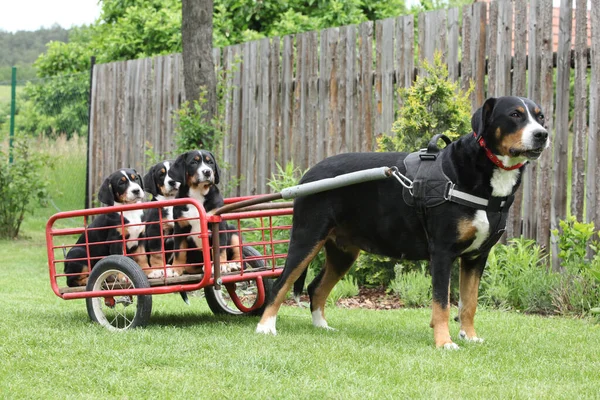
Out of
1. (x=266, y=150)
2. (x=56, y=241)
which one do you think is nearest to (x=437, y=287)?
(x=266, y=150)

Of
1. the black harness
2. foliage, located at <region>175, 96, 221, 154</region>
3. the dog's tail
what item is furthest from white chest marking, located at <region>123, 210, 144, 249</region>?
foliage, located at <region>175, 96, 221, 154</region>

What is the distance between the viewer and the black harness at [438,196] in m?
4.99

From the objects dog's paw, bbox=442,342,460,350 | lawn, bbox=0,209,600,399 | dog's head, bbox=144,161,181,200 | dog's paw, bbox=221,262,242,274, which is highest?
dog's head, bbox=144,161,181,200

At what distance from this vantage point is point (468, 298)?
5410mm

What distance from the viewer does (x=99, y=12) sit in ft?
67.8

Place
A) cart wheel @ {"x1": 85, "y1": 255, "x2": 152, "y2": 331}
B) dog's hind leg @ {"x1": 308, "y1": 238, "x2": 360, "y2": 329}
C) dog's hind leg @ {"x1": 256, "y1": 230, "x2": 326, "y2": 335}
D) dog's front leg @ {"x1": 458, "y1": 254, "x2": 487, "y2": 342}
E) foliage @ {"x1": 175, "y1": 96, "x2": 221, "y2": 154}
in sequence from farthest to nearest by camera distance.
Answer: foliage @ {"x1": 175, "y1": 96, "x2": 221, "y2": 154}, dog's hind leg @ {"x1": 308, "y1": 238, "x2": 360, "y2": 329}, cart wheel @ {"x1": 85, "y1": 255, "x2": 152, "y2": 331}, dog's hind leg @ {"x1": 256, "y1": 230, "x2": 326, "y2": 335}, dog's front leg @ {"x1": 458, "y1": 254, "x2": 487, "y2": 342}

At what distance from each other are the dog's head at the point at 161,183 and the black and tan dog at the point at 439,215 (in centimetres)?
142

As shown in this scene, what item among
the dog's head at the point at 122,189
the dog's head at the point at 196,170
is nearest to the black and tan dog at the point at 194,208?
the dog's head at the point at 196,170

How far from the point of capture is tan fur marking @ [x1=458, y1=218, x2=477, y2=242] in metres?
4.98

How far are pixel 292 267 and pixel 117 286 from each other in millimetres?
1326

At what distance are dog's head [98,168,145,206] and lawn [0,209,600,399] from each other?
97 centimetres

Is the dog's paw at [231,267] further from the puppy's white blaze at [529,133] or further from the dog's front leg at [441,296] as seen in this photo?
the puppy's white blaze at [529,133]

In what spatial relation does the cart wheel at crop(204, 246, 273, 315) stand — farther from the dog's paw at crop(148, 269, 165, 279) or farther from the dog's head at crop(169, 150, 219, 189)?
the dog's head at crop(169, 150, 219, 189)

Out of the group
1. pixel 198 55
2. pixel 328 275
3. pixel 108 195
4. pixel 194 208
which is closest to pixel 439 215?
pixel 328 275
